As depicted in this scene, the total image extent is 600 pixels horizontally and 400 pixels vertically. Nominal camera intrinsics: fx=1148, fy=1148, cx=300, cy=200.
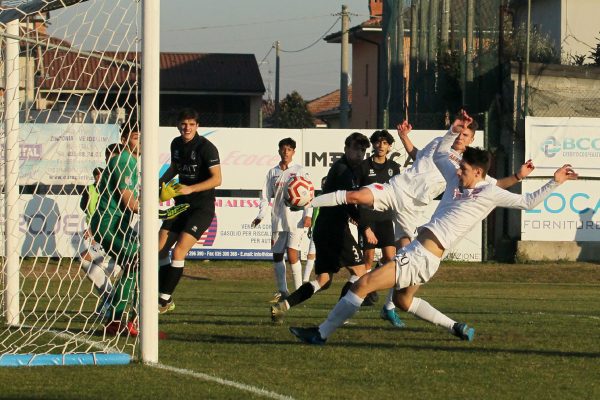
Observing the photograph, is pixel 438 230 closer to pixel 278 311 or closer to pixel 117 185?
pixel 278 311

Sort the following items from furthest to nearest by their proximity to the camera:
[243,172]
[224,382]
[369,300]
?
[243,172] < [369,300] < [224,382]

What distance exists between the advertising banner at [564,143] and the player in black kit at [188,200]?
15.8m

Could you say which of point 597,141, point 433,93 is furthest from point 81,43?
point 433,93

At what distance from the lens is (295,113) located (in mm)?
84125

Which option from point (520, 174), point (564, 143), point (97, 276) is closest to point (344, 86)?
point (564, 143)

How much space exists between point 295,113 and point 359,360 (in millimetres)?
75872

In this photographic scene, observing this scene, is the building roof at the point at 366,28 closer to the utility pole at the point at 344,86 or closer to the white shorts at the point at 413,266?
the utility pole at the point at 344,86

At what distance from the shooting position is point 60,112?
11383mm

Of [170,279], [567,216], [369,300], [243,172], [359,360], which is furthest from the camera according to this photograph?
[567,216]

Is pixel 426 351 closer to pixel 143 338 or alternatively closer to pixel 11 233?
pixel 143 338

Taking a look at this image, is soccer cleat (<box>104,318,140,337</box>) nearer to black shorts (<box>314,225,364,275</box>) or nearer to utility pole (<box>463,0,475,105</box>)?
black shorts (<box>314,225,364,275</box>)

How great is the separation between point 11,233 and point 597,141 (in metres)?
18.1

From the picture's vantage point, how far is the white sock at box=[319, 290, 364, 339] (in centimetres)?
912

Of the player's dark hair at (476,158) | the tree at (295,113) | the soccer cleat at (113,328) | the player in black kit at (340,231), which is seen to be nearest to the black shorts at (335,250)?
the player in black kit at (340,231)
